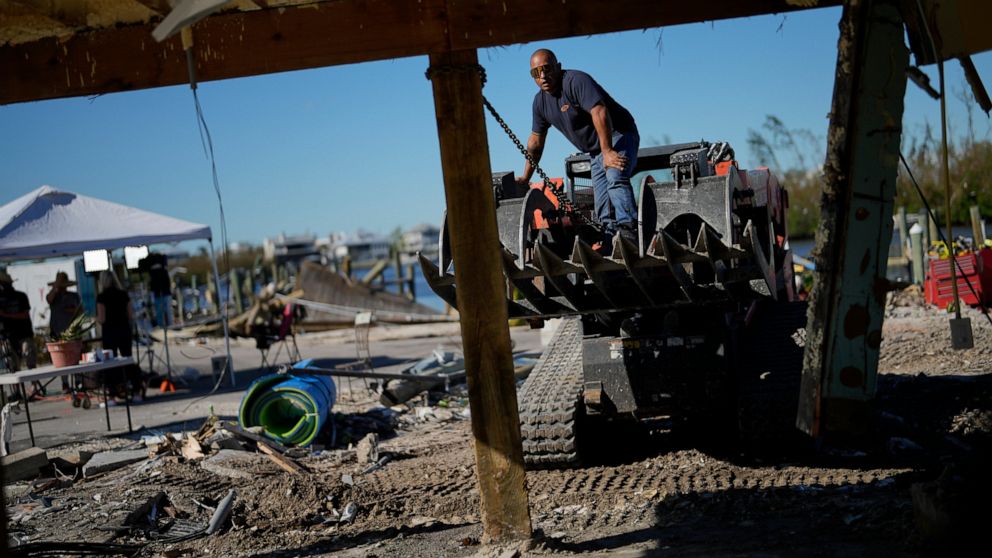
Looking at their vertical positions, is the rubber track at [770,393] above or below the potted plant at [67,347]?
below

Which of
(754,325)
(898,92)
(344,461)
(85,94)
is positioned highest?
(85,94)

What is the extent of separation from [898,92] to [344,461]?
652 cm

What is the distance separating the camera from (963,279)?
1272 cm

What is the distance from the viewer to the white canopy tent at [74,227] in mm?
12539

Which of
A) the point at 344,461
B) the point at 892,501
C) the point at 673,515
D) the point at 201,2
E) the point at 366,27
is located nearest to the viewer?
the point at 201,2

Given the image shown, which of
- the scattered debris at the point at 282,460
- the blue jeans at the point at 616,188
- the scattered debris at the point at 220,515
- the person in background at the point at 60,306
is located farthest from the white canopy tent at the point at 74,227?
the blue jeans at the point at 616,188

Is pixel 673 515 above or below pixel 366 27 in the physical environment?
below

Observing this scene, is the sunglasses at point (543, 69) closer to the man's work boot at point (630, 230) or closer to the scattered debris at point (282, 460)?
the man's work boot at point (630, 230)

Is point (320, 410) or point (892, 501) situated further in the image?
point (320, 410)

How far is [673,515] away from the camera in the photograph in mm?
6055

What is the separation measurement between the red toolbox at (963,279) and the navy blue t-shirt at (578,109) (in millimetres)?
5892

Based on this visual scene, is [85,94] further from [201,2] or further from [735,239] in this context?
[735,239]

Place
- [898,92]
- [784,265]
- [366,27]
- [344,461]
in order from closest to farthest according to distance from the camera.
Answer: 1. [898,92]
2. [366,27]
3. [784,265]
4. [344,461]

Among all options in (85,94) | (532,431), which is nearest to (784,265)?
(532,431)
